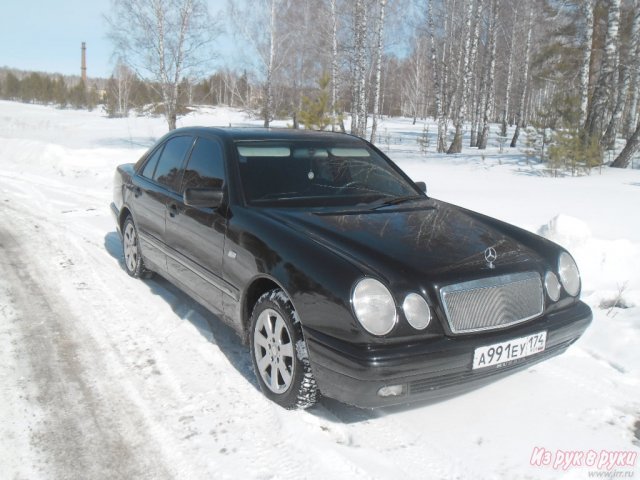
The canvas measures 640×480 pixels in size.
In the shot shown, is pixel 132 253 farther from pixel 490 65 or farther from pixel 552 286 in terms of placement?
pixel 490 65

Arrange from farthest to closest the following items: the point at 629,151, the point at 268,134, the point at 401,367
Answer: the point at 629,151, the point at 268,134, the point at 401,367

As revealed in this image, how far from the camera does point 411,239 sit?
3.09m

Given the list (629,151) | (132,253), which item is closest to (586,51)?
(629,151)

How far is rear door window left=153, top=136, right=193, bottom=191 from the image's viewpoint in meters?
4.43

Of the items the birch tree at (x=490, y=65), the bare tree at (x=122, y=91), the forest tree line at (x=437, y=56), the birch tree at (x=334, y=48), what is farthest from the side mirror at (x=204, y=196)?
the bare tree at (x=122, y=91)

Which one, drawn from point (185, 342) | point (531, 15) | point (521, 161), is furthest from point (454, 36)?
point (185, 342)

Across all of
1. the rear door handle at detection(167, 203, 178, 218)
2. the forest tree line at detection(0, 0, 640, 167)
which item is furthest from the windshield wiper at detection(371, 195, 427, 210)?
the forest tree line at detection(0, 0, 640, 167)

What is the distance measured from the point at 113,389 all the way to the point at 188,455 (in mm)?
867

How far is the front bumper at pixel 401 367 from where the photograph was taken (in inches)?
98.1

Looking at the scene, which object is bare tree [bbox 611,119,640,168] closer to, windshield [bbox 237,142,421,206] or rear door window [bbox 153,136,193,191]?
windshield [bbox 237,142,421,206]

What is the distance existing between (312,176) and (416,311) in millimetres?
1569

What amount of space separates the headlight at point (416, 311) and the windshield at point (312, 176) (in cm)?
119

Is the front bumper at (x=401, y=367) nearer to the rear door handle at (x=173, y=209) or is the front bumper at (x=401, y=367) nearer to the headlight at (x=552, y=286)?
the headlight at (x=552, y=286)

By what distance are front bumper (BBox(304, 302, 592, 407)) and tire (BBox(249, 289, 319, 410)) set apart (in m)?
0.14
